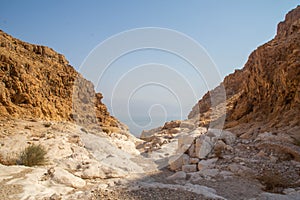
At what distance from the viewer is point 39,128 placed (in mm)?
10898

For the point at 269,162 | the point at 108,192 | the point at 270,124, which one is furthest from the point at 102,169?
the point at 270,124

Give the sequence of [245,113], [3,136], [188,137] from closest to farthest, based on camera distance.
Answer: [3,136], [188,137], [245,113]

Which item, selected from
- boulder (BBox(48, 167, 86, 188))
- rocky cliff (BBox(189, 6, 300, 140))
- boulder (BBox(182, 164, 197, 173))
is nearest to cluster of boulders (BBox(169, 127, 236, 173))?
boulder (BBox(182, 164, 197, 173))

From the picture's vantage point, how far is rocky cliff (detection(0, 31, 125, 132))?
521 inches

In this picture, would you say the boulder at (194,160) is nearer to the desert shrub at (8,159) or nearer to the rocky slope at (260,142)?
the rocky slope at (260,142)

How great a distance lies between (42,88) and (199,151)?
1376 cm

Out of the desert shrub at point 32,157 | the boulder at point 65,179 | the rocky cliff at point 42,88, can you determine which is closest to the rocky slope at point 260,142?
the boulder at point 65,179

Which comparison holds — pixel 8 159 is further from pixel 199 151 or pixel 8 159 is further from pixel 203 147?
pixel 203 147

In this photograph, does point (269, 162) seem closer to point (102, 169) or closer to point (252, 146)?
point (252, 146)

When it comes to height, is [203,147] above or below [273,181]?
above

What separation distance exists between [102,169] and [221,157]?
412cm

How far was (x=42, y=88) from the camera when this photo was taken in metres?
16.3

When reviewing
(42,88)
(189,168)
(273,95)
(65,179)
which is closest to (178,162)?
(189,168)

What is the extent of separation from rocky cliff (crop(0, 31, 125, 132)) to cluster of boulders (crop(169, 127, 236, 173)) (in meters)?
10.2
